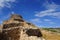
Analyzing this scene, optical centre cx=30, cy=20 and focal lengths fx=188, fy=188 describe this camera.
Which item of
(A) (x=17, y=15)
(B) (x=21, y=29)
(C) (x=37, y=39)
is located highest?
(A) (x=17, y=15)

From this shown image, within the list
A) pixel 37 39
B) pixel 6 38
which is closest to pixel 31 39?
pixel 37 39

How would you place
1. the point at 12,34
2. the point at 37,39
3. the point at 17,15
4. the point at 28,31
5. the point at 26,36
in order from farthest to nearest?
the point at 17,15 < the point at 12,34 < the point at 28,31 < the point at 26,36 < the point at 37,39

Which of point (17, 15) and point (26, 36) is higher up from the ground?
point (17, 15)

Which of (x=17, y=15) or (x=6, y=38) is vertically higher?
(x=17, y=15)

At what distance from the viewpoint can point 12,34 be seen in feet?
64.8

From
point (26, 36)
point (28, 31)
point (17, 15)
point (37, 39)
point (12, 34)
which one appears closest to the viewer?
point (37, 39)

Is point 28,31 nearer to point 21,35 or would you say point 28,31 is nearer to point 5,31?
point 21,35

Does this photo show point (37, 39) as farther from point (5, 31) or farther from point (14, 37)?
point (5, 31)

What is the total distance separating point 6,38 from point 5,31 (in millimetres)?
783

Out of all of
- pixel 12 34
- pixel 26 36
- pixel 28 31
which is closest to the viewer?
pixel 26 36

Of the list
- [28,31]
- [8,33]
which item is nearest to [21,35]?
[28,31]

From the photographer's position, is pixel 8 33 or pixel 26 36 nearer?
pixel 26 36

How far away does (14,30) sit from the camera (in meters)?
19.8

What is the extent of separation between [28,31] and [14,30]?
1.93m
